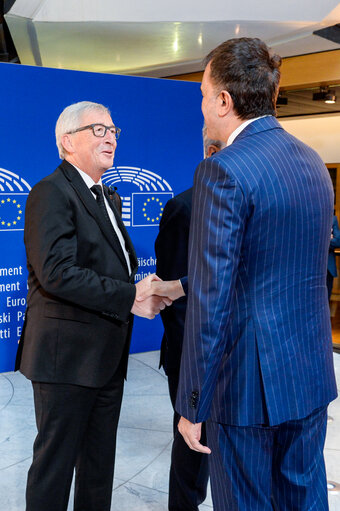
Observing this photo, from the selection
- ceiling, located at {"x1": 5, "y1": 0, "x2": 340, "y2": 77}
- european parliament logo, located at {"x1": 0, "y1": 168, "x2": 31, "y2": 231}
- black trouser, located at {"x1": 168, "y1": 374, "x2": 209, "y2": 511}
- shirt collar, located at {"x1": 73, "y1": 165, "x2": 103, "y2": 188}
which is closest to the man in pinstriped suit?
shirt collar, located at {"x1": 73, "y1": 165, "x2": 103, "y2": 188}

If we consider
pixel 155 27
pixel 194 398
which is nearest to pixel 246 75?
pixel 194 398

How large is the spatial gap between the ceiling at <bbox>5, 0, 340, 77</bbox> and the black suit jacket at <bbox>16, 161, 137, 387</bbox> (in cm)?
435

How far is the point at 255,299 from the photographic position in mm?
1456

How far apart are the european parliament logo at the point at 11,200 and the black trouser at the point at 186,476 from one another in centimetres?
263

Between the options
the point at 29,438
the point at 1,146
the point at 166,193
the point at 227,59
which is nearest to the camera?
the point at 227,59

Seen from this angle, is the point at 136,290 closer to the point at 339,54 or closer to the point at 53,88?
the point at 53,88

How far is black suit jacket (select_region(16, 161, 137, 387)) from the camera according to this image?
203 centimetres

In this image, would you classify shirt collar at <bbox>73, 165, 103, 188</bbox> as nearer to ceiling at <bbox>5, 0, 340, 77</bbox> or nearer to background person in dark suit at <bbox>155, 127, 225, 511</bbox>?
background person in dark suit at <bbox>155, 127, 225, 511</bbox>

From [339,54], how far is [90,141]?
604 centimetres

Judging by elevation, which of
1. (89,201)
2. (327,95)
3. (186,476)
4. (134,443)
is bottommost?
(134,443)

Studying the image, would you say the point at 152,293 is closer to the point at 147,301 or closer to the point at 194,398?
the point at 147,301

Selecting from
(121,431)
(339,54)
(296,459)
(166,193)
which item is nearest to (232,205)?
(296,459)

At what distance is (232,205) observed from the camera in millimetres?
1385

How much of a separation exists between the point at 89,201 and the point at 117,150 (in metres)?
3.11
